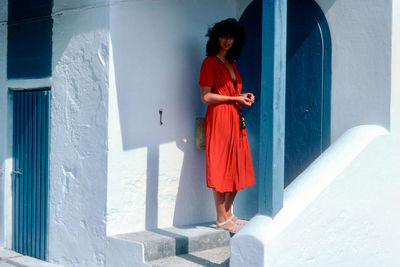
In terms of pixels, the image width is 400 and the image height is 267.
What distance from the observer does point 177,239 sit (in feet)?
16.4

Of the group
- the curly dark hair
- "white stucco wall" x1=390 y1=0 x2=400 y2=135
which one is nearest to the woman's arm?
the curly dark hair

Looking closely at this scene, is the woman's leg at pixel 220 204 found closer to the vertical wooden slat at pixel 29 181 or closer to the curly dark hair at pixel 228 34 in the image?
the curly dark hair at pixel 228 34

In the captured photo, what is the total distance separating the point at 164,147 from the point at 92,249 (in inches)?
45.4

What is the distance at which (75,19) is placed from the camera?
18.1ft

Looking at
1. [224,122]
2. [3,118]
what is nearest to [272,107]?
[224,122]

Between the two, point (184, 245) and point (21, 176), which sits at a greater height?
point (21, 176)

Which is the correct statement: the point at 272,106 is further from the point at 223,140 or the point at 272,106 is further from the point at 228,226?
the point at 228,226

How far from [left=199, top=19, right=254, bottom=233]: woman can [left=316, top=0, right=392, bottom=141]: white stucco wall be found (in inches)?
33.1

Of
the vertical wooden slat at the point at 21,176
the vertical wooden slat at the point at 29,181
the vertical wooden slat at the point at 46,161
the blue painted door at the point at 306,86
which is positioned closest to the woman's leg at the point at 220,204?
the blue painted door at the point at 306,86

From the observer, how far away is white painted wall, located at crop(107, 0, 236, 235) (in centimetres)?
515

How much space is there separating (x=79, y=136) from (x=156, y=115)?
75 centimetres

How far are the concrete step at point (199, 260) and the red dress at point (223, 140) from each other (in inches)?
22.0

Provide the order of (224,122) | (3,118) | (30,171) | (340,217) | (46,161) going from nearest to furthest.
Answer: (340,217), (224,122), (46,161), (30,171), (3,118)

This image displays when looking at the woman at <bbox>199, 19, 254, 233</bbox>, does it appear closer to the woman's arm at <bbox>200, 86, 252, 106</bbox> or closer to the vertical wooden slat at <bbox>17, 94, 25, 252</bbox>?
the woman's arm at <bbox>200, 86, 252, 106</bbox>
